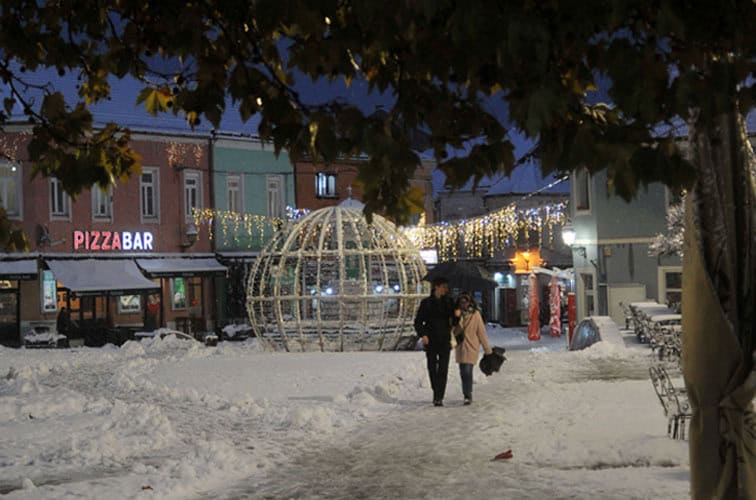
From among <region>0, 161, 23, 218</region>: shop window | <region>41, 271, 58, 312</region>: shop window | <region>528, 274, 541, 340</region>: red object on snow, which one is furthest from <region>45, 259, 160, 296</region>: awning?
<region>528, 274, 541, 340</region>: red object on snow

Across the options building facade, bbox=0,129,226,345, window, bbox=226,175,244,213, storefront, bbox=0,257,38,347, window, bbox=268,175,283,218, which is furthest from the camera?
window, bbox=268,175,283,218

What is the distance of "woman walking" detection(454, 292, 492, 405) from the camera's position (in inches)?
575

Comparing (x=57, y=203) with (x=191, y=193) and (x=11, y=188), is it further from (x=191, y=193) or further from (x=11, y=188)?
(x=191, y=193)

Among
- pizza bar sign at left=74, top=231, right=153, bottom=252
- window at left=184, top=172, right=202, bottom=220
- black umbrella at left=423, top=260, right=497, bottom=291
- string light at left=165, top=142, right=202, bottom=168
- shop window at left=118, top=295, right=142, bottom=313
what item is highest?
string light at left=165, top=142, right=202, bottom=168

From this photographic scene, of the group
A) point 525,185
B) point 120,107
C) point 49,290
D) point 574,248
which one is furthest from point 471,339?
point 525,185

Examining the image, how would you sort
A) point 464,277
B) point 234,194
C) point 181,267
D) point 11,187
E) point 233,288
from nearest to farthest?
point 464,277
point 11,187
point 181,267
point 233,288
point 234,194

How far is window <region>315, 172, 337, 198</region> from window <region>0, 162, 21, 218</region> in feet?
42.8

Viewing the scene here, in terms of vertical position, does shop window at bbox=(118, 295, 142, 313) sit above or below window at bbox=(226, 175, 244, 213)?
below

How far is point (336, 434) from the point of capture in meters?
12.5

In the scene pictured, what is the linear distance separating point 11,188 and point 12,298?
3.62 metres

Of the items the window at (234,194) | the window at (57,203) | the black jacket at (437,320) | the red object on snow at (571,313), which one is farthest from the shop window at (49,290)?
the black jacket at (437,320)

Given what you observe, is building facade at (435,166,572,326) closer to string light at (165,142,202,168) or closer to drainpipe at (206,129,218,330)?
drainpipe at (206,129,218,330)

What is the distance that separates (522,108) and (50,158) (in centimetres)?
422

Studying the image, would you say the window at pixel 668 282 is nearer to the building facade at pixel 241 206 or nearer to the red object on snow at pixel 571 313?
the red object on snow at pixel 571 313
